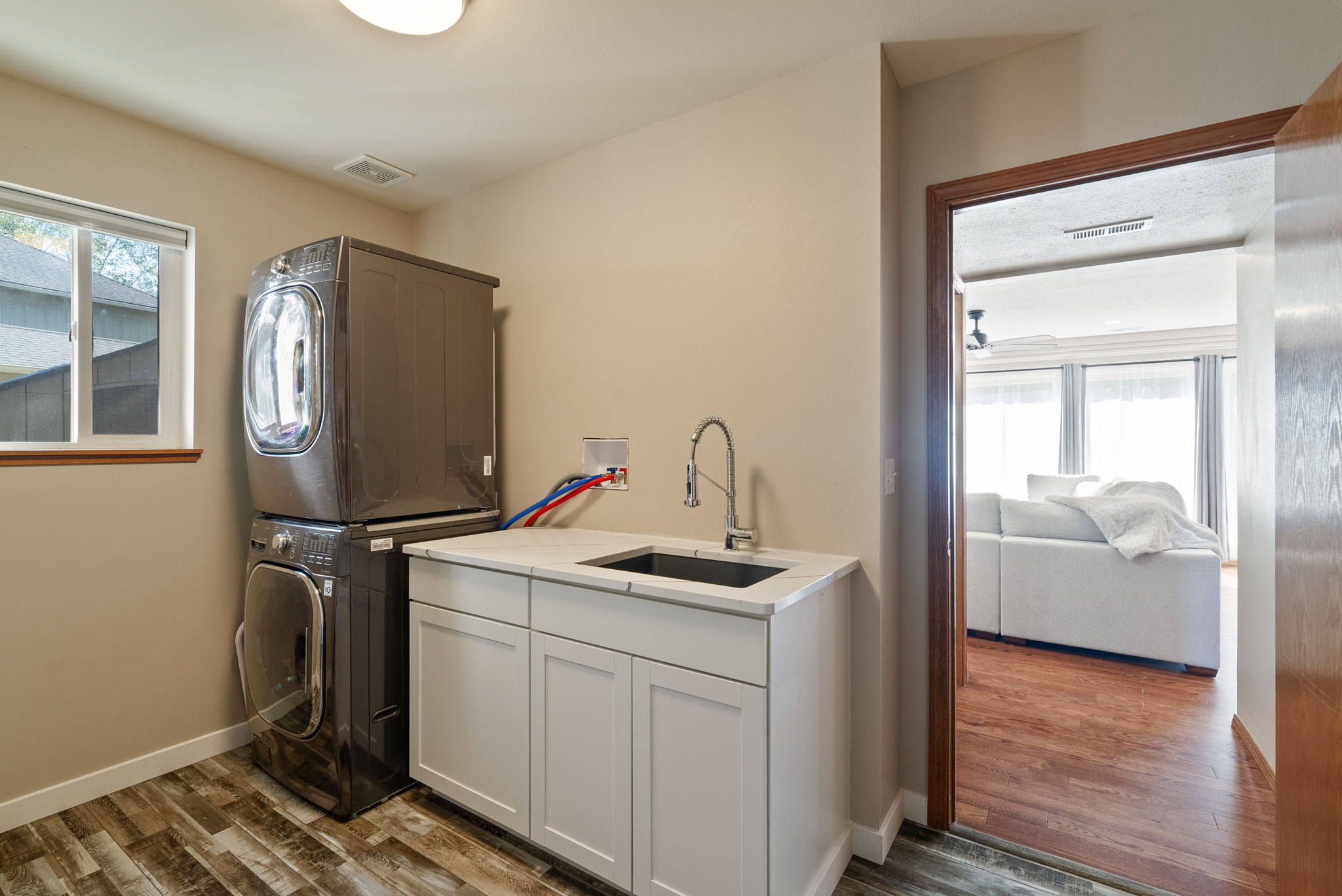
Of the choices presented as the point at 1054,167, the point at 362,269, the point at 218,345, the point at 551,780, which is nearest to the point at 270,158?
the point at 218,345

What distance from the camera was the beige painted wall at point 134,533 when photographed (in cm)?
202

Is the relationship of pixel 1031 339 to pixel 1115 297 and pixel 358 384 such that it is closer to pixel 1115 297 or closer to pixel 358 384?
pixel 1115 297

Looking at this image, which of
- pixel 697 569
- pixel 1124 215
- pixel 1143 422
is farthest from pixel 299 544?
pixel 1143 422

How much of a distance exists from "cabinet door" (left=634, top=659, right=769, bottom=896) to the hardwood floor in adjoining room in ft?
3.45

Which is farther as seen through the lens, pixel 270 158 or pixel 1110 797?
pixel 270 158

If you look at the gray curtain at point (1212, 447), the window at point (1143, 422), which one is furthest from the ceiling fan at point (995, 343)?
the gray curtain at point (1212, 447)

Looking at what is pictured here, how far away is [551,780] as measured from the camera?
5.76 feet

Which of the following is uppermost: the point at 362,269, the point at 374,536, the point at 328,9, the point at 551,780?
the point at 328,9

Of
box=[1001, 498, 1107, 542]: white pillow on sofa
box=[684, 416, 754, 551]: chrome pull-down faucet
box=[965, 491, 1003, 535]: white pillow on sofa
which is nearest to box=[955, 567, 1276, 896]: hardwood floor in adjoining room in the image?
box=[1001, 498, 1107, 542]: white pillow on sofa

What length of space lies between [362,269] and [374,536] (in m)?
0.89

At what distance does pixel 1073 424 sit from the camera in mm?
7516

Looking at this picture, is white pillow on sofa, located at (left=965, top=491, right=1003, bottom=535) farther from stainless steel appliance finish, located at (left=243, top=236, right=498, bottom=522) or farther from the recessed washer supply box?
stainless steel appliance finish, located at (left=243, top=236, right=498, bottom=522)

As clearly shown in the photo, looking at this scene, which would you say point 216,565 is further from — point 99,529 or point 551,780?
point 551,780

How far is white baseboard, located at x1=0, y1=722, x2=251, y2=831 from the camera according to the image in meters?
2.00
